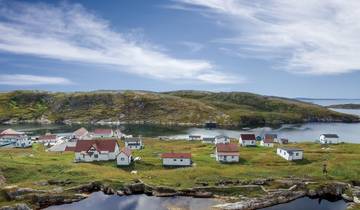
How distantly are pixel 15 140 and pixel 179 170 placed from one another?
8741 centimetres

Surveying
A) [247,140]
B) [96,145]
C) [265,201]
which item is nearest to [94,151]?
[96,145]

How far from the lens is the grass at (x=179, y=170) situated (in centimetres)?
9156

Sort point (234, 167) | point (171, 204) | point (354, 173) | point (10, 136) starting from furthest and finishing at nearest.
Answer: point (10, 136) < point (234, 167) < point (354, 173) < point (171, 204)

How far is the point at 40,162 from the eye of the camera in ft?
344

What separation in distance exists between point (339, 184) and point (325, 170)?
9.52 m

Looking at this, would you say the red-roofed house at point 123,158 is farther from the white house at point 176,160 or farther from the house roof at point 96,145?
the white house at point 176,160

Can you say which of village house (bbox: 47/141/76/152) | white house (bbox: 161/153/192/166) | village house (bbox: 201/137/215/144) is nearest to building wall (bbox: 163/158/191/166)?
white house (bbox: 161/153/192/166)

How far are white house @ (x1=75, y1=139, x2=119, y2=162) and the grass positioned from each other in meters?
3.31

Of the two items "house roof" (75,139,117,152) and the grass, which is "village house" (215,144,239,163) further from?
"house roof" (75,139,117,152)

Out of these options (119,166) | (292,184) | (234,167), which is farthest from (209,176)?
(119,166)

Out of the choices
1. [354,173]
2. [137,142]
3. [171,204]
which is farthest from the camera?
[137,142]

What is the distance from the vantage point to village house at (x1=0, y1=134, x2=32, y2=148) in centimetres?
15488

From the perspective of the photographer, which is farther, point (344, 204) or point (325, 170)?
point (325, 170)

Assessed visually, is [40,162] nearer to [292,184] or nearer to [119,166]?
[119,166]
